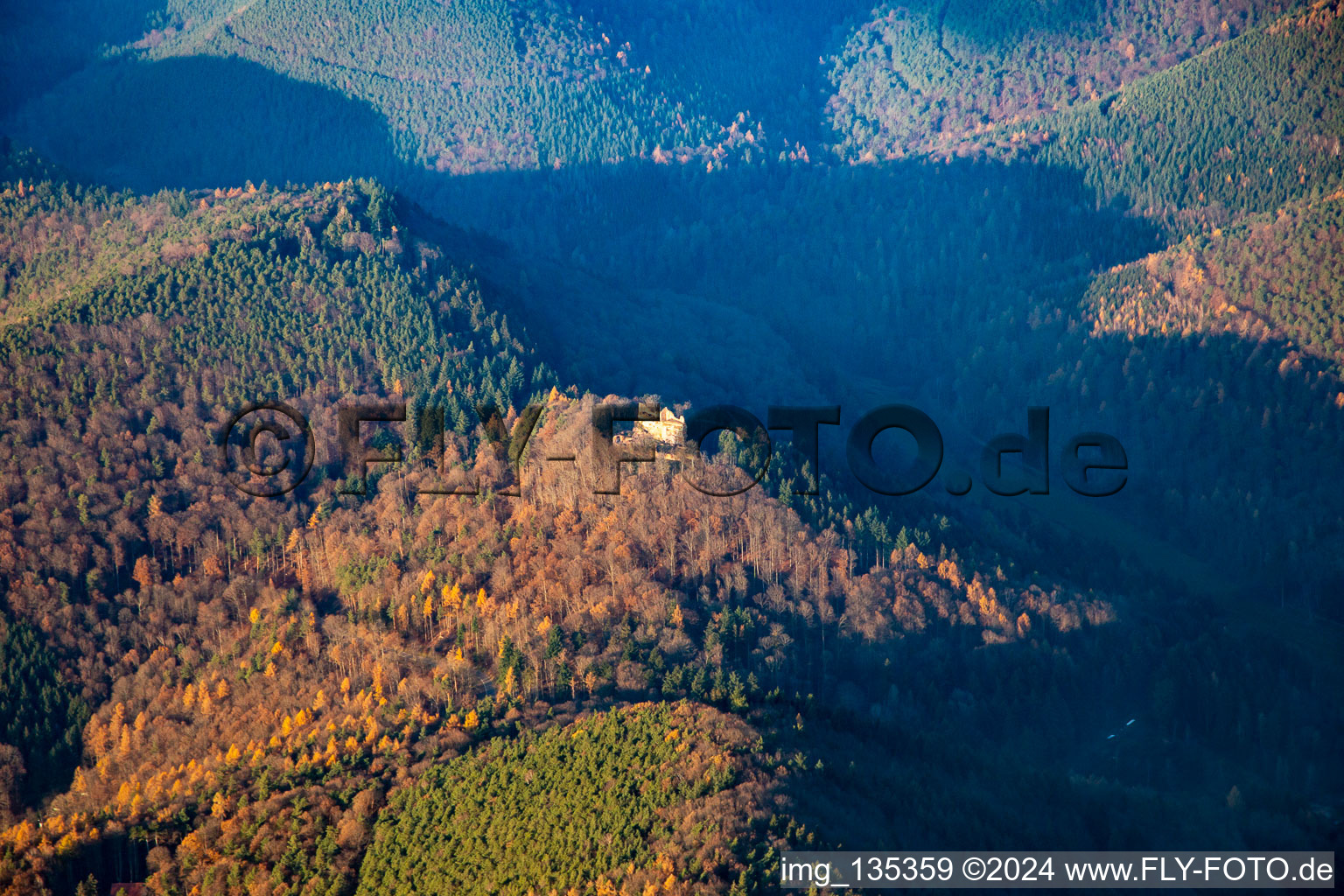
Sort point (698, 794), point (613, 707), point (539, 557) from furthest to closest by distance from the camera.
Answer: point (539, 557)
point (613, 707)
point (698, 794)

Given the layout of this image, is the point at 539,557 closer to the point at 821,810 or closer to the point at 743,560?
the point at 743,560

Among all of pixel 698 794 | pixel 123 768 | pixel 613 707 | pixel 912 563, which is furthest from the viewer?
pixel 912 563

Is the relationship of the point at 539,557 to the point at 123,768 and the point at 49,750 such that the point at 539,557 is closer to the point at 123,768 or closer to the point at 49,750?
the point at 123,768

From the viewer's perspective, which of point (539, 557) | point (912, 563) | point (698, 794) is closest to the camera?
point (698, 794)

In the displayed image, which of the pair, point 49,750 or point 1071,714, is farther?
point 1071,714

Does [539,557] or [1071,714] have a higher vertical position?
[539,557]

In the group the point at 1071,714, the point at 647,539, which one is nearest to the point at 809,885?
the point at 647,539

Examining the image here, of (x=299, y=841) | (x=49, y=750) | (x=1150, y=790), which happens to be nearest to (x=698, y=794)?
(x=299, y=841)

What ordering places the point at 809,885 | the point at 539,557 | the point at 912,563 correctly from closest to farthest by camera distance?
the point at 809,885, the point at 539,557, the point at 912,563

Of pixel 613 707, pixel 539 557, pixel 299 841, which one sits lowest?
pixel 299 841
